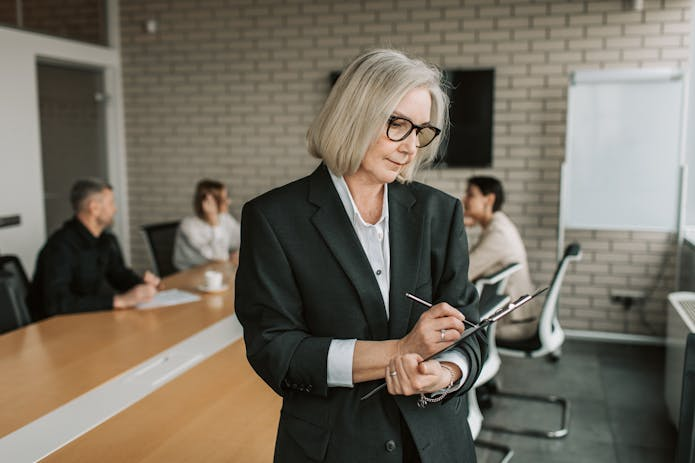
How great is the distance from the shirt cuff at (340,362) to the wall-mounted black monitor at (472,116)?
4.10 meters

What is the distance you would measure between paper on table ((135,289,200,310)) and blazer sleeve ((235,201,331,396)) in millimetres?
2037

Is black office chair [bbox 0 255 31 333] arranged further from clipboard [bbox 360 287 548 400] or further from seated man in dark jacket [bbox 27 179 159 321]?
clipboard [bbox 360 287 548 400]

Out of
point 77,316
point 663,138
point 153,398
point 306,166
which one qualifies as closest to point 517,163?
point 663,138

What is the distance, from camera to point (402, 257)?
1227 mm

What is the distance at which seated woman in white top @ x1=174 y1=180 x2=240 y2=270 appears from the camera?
4.50 metres

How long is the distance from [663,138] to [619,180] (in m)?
0.40

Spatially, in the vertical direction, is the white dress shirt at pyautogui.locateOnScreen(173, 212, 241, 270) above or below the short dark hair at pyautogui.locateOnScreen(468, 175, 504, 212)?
below

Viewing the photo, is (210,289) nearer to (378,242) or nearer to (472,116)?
(378,242)

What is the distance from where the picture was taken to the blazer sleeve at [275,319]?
1150 mm

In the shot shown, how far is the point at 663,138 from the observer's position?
15.3ft

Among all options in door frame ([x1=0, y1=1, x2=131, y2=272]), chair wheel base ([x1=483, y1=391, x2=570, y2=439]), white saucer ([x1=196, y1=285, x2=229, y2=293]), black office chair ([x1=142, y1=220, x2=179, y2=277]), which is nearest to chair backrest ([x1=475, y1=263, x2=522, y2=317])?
chair wheel base ([x1=483, y1=391, x2=570, y2=439])

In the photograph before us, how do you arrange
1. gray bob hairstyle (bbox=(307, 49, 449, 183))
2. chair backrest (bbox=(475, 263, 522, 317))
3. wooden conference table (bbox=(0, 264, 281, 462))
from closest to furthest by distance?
1. gray bob hairstyle (bbox=(307, 49, 449, 183))
2. wooden conference table (bbox=(0, 264, 281, 462))
3. chair backrest (bbox=(475, 263, 522, 317))

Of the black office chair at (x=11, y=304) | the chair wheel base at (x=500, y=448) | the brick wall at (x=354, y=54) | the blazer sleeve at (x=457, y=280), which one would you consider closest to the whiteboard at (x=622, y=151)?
the brick wall at (x=354, y=54)

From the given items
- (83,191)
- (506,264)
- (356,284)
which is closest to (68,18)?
(83,191)
